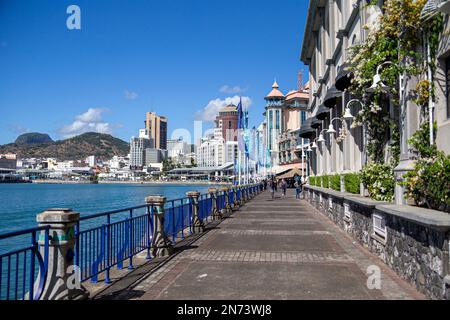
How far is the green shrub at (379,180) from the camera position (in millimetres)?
10594

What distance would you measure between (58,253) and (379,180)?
8339mm

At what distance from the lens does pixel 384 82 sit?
10383 mm

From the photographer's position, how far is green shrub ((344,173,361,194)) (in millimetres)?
13797

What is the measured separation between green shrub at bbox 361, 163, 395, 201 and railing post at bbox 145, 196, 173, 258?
5.49m

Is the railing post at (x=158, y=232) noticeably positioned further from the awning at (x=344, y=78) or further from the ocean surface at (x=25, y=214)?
the awning at (x=344, y=78)

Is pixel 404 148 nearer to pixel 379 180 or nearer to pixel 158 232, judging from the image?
pixel 379 180

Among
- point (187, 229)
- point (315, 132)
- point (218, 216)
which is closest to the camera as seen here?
point (187, 229)

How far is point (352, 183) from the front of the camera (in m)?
14.3

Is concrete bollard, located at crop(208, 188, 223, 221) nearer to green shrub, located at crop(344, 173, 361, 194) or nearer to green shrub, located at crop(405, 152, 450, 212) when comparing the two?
green shrub, located at crop(344, 173, 361, 194)
